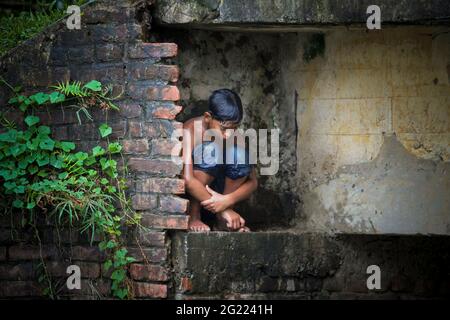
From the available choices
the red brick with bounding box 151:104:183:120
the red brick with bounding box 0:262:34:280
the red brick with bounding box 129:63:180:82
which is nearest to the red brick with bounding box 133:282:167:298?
the red brick with bounding box 0:262:34:280

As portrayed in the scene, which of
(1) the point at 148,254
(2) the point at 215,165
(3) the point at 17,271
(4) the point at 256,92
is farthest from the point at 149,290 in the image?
(4) the point at 256,92

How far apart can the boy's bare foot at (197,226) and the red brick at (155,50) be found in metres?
1.18

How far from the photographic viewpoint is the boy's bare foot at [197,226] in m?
5.31

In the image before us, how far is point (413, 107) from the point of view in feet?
18.7

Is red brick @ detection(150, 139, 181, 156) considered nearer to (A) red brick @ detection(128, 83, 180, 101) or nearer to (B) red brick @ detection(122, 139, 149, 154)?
(B) red brick @ detection(122, 139, 149, 154)

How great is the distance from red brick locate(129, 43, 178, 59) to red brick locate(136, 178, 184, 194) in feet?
2.72

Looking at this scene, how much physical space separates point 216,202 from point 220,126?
54cm

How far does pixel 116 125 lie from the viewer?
5.22 m

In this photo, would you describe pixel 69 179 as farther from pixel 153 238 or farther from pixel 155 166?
pixel 153 238

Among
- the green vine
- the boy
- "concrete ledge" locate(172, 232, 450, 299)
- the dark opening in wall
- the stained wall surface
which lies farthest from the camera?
the dark opening in wall

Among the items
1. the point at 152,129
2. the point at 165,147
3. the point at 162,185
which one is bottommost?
the point at 162,185

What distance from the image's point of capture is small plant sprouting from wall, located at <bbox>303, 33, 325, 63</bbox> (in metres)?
6.00

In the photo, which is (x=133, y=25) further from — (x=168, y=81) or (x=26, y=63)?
(x=26, y=63)

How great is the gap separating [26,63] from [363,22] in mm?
2314
